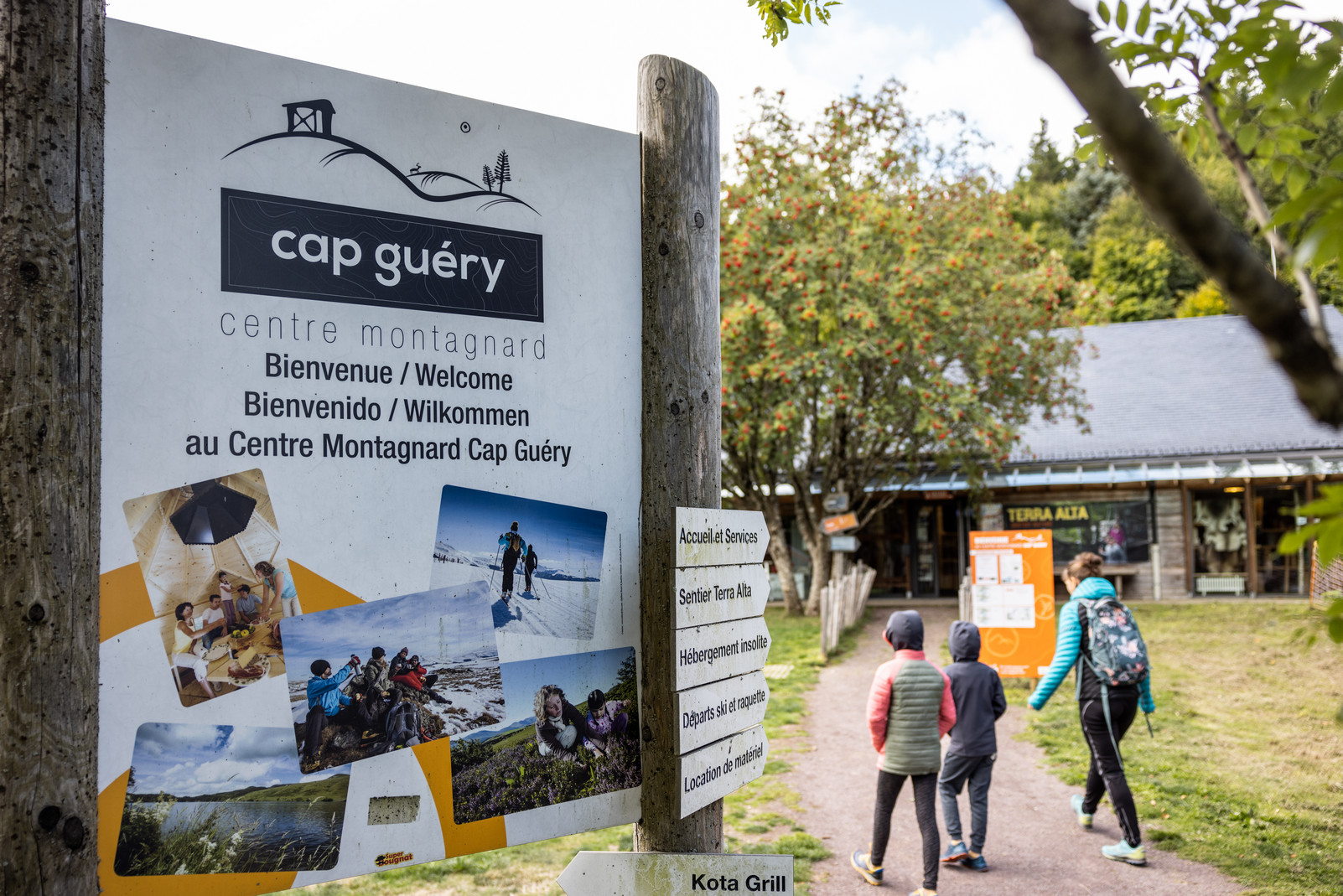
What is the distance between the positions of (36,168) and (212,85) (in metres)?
0.46

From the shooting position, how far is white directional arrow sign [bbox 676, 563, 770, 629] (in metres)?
2.61

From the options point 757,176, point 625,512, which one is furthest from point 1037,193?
point 625,512

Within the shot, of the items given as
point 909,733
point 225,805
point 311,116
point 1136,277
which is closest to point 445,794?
point 225,805

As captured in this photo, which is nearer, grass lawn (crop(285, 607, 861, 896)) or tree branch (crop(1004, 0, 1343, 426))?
tree branch (crop(1004, 0, 1343, 426))

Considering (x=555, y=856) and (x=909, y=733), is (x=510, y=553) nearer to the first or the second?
(x=909, y=733)

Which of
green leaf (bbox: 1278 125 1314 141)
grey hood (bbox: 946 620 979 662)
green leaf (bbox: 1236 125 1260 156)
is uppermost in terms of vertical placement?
green leaf (bbox: 1278 125 1314 141)

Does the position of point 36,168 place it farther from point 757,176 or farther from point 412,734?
point 757,176

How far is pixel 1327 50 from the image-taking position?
49.0 inches

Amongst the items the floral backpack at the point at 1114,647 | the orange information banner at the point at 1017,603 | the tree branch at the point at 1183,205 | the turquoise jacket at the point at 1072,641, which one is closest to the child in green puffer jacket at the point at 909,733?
the turquoise jacket at the point at 1072,641

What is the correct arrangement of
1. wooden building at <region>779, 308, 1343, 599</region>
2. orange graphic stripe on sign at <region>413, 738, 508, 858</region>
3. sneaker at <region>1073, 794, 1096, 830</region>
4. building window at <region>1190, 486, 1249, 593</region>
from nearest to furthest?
orange graphic stripe on sign at <region>413, 738, 508, 858</region>, sneaker at <region>1073, 794, 1096, 830</region>, wooden building at <region>779, 308, 1343, 599</region>, building window at <region>1190, 486, 1249, 593</region>

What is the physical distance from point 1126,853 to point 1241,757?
316 centimetres

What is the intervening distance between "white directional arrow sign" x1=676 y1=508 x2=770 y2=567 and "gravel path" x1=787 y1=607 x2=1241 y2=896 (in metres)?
3.11

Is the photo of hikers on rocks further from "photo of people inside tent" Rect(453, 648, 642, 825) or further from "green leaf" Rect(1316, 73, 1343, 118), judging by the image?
"green leaf" Rect(1316, 73, 1343, 118)

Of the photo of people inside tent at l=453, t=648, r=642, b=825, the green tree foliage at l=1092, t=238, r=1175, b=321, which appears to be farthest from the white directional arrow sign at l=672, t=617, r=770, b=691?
the green tree foliage at l=1092, t=238, r=1175, b=321
